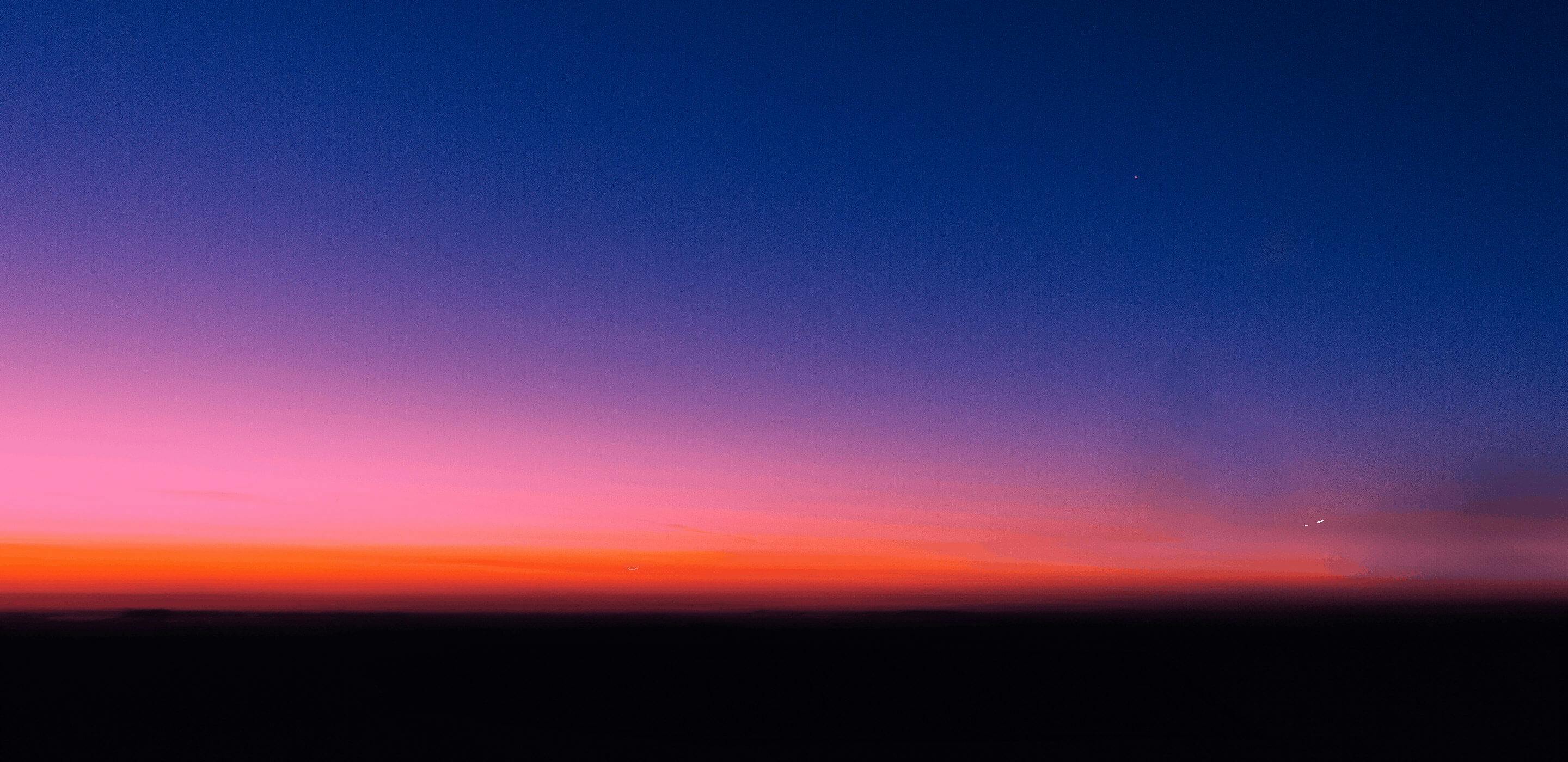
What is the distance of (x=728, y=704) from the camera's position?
31.7 meters

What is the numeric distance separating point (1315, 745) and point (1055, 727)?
736cm

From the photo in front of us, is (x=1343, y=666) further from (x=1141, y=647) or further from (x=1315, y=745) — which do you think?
(x=1315, y=745)

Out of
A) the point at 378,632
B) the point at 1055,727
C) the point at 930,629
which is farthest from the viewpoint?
the point at 930,629

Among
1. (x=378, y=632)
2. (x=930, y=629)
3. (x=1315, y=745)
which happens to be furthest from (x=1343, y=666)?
(x=378, y=632)

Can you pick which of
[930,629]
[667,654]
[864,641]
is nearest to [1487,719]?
[667,654]

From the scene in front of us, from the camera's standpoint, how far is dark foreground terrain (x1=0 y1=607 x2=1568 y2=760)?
20.5 meters

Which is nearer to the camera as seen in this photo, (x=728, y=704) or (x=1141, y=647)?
(x=728, y=704)

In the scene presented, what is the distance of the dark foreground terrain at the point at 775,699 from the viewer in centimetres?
2047

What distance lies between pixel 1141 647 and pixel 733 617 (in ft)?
362

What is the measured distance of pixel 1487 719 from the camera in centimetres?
2362

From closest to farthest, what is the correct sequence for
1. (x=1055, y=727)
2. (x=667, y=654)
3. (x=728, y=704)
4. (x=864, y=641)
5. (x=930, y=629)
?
1. (x=1055, y=727)
2. (x=728, y=704)
3. (x=667, y=654)
4. (x=864, y=641)
5. (x=930, y=629)

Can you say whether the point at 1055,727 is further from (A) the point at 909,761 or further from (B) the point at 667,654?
(B) the point at 667,654

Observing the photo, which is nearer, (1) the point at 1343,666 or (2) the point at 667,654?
(1) the point at 1343,666

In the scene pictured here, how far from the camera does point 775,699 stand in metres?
33.3
